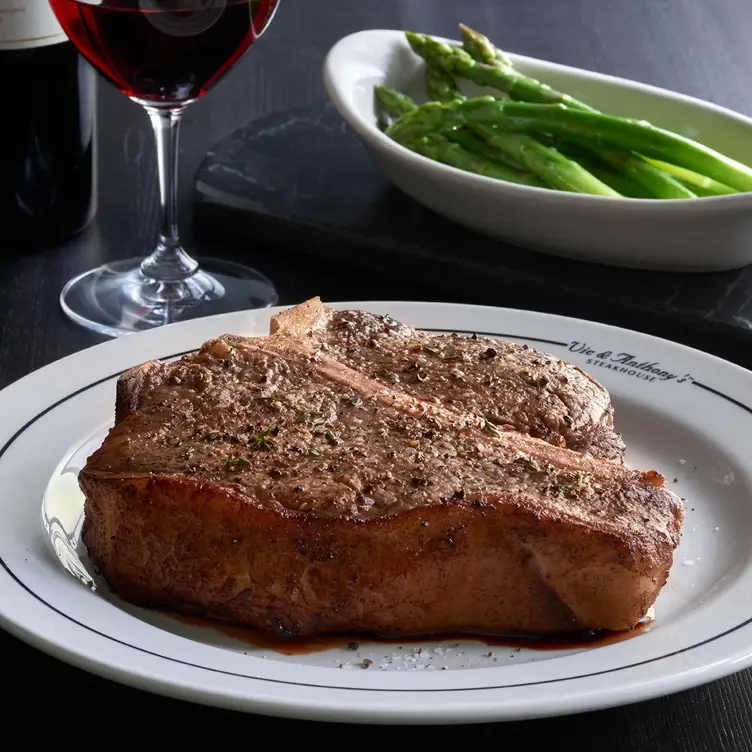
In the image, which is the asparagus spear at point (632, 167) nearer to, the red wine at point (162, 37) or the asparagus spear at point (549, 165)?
the asparagus spear at point (549, 165)

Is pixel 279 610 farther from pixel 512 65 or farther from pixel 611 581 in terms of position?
pixel 512 65

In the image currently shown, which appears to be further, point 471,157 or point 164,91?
point 471,157

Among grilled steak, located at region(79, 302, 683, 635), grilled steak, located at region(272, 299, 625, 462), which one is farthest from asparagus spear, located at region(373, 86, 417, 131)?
grilled steak, located at region(79, 302, 683, 635)

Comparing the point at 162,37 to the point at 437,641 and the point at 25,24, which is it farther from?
the point at 437,641

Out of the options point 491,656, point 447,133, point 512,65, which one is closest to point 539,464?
point 491,656

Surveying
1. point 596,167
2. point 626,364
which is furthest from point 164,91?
point 596,167

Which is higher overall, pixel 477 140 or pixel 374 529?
pixel 374 529
